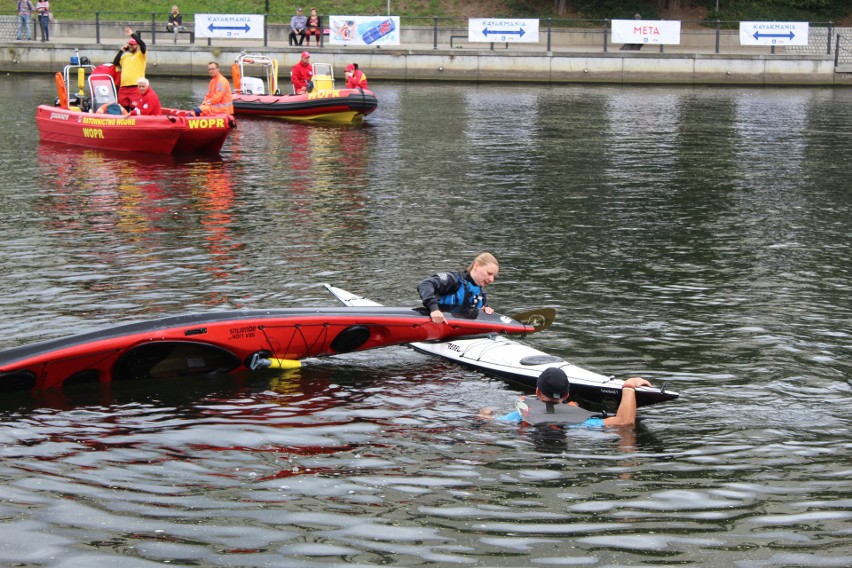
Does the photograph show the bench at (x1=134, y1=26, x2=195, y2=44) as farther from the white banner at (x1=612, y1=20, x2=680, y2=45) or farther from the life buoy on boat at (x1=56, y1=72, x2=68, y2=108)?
the life buoy on boat at (x1=56, y1=72, x2=68, y2=108)

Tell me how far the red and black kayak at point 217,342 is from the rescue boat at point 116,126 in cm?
1427

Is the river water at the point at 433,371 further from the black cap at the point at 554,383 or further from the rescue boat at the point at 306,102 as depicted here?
the rescue boat at the point at 306,102

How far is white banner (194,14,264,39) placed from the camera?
150 feet

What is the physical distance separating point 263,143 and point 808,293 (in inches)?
662

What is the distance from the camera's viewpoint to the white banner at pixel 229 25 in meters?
45.7

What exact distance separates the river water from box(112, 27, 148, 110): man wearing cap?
1.65 metres

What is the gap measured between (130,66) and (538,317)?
15.4 m

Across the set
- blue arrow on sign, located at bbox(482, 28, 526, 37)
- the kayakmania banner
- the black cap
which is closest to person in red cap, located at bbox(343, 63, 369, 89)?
the kayakmania banner

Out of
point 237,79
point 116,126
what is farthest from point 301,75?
point 116,126

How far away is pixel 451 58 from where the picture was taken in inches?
1756

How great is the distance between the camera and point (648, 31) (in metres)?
46.0

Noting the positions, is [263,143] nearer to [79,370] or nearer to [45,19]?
[79,370]

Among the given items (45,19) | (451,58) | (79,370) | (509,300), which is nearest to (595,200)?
(509,300)

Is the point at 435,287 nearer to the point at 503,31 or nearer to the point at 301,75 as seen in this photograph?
the point at 301,75
